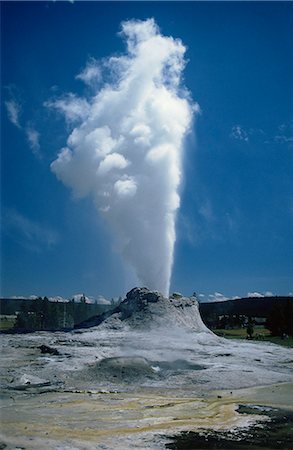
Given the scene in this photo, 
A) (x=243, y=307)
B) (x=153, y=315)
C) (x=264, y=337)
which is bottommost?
(x=264, y=337)

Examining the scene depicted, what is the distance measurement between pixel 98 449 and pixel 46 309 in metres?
85.2

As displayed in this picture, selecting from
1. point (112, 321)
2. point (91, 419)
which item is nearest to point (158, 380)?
point (91, 419)

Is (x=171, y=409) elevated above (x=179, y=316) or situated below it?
below

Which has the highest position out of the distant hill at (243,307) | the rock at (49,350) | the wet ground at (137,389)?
the distant hill at (243,307)

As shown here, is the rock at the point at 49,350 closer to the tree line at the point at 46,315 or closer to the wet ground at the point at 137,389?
the wet ground at the point at 137,389

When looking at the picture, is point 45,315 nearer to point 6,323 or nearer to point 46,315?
point 46,315

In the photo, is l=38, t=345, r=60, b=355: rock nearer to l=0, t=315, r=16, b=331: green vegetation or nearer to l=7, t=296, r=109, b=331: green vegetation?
l=0, t=315, r=16, b=331: green vegetation

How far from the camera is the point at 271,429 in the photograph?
14.6 metres

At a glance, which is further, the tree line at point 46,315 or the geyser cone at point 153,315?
the tree line at point 46,315

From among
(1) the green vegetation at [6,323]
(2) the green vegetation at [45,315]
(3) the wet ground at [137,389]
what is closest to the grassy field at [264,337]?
(3) the wet ground at [137,389]

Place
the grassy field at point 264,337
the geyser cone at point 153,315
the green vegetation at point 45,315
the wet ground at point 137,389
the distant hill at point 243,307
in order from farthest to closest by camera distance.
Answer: the distant hill at point 243,307, the green vegetation at point 45,315, the grassy field at point 264,337, the geyser cone at point 153,315, the wet ground at point 137,389

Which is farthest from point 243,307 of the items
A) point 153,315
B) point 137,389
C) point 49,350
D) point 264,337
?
point 137,389

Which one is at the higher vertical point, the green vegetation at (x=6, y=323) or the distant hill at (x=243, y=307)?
the distant hill at (x=243, y=307)

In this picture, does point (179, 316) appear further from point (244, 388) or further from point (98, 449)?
point (98, 449)
